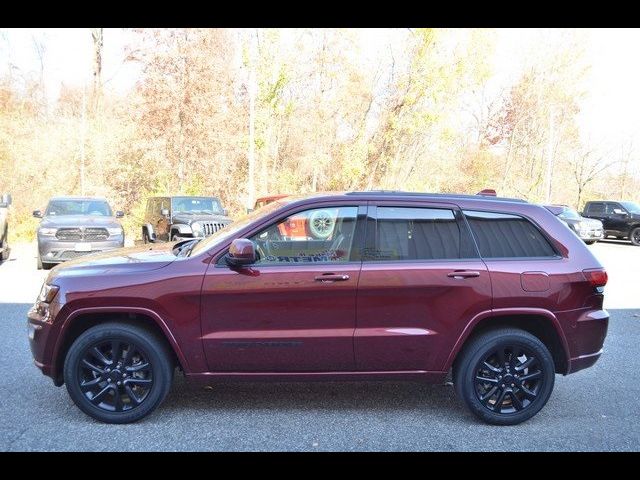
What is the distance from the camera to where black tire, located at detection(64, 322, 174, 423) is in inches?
152

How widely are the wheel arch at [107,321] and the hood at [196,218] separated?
345 inches

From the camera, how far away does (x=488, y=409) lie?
13.1 ft

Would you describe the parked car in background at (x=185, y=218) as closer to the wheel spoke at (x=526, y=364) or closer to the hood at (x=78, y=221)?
the hood at (x=78, y=221)

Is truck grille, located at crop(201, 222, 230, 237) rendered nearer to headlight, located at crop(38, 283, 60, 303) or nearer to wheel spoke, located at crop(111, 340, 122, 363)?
headlight, located at crop(38, 283, 60, 303)

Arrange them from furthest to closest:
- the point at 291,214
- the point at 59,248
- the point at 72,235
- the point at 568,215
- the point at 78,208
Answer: the point at 568,215, the point at 78,208, the point at 72,235, the point at 59,248, the point at 291,214

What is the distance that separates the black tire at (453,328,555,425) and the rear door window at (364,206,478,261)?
0.70 meters

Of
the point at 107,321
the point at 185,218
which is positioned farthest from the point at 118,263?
the point at 185,218

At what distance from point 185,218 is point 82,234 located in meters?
2.52

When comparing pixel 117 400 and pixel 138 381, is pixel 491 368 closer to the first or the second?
pixel 138 381

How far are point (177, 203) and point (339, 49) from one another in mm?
13314

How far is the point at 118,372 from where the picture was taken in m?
3.88

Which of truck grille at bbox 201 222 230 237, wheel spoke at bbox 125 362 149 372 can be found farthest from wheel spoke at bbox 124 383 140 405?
truck grille at bbox 201 222 230 237
